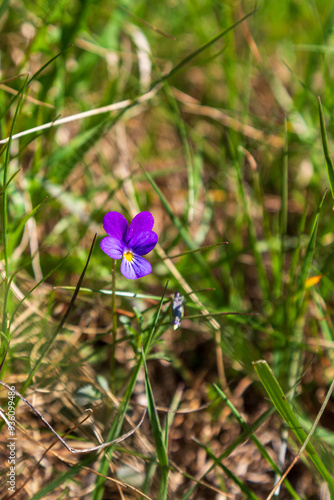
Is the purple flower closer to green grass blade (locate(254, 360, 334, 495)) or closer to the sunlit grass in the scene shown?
the sunlit grass

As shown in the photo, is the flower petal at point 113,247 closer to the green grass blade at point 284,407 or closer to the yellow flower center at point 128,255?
the yellow flower center at point 128,255

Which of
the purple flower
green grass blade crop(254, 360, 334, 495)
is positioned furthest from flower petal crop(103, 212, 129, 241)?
green grass blade crop(254, 360, 334, 495)

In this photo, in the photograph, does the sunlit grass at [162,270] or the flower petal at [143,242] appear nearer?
the flower petal at [143,242]

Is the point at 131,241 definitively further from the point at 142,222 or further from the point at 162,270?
the point at 162,270

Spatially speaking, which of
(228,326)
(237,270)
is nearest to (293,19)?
(237,270)

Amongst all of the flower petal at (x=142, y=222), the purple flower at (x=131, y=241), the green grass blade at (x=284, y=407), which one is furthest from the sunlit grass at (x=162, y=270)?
the flower petal at (x=142, y=222)

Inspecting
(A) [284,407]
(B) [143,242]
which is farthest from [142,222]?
(A) [284,407]
